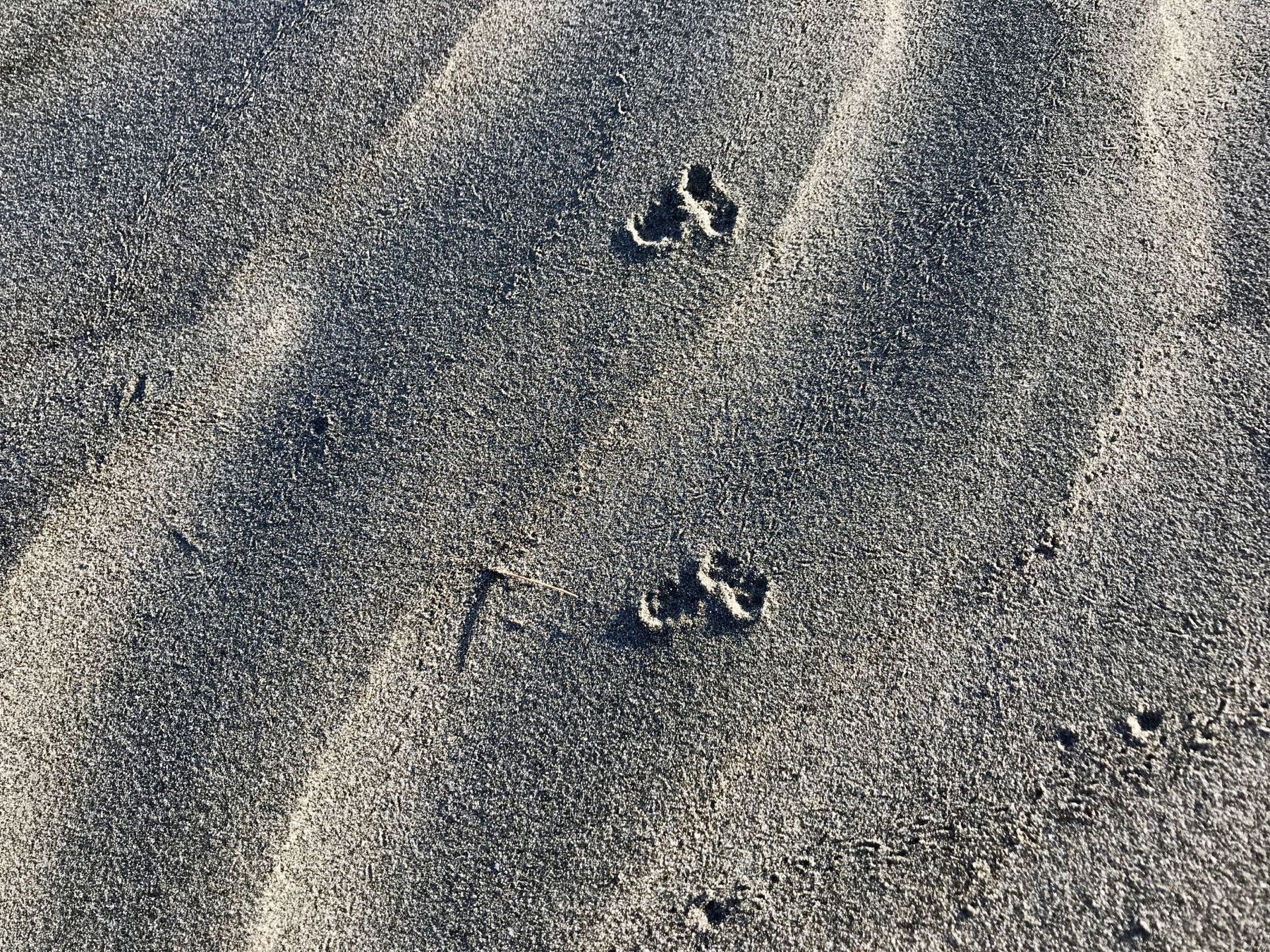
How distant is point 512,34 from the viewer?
142 centimetres

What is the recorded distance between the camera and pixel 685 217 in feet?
4.35

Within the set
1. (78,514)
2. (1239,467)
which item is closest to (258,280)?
(78,514)

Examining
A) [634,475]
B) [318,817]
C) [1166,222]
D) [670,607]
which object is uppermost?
[1166,222]

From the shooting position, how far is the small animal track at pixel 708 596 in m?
1.21

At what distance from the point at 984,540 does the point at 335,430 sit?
0.94 m

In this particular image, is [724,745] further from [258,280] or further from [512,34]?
[512,34]

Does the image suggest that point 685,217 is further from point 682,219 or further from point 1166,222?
point 1166,222

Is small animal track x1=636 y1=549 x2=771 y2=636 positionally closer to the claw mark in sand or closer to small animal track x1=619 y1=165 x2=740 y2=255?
the claw mark in sand

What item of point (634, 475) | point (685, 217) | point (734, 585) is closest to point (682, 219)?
point (685, 217)

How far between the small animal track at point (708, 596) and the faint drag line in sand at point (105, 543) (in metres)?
0.66

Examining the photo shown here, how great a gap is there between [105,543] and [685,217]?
976 millimetres

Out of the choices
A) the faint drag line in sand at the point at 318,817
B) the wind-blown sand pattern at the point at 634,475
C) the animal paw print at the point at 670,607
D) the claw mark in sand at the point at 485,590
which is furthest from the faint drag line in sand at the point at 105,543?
the animal paw print at the point at 670,607

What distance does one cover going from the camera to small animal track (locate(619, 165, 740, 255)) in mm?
1318

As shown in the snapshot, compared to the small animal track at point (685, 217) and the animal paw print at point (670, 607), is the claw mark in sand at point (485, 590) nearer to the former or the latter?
the animal paw print at point (670, 607)
